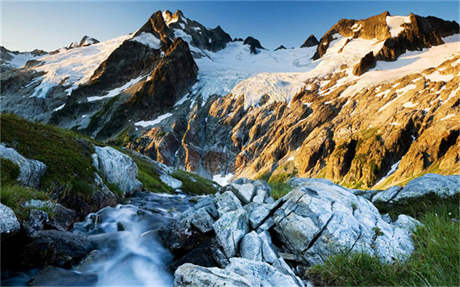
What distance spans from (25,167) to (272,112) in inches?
6200

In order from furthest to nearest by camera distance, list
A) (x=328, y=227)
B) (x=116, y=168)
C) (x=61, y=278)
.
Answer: (x=116, y=168)
(x=328, y=227)
(x=61, y=278)

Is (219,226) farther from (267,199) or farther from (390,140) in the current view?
(390,140)

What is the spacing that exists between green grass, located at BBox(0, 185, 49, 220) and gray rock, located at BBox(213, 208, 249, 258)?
7287 millimetres

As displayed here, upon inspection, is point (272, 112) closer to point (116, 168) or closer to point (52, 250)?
point (116, 168)

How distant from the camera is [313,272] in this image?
5.57 m

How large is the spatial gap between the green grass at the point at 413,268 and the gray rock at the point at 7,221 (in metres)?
9.40

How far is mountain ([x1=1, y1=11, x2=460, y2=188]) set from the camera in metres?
116

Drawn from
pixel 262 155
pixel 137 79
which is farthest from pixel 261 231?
pixel 137 79

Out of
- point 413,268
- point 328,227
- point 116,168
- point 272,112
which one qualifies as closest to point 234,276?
point 413,268

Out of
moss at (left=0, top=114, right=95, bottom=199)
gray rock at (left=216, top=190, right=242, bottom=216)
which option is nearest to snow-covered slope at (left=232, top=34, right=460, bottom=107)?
moss at (left=0, top=114, right=95, bottom=199)

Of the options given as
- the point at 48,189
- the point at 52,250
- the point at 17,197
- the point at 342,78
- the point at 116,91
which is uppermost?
the point at 116,91

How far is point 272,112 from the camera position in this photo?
162m

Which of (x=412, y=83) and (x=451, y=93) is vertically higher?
(x=412, y=83)

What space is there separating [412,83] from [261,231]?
166m
